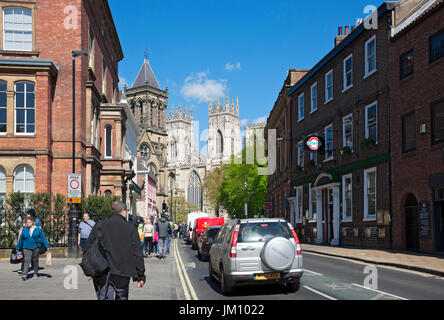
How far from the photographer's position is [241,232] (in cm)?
1188

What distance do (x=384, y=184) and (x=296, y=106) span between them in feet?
56.4

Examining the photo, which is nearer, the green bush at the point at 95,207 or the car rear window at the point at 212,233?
the car rear window at the point at 212,233

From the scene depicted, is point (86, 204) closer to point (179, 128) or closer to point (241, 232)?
point (241, 232)

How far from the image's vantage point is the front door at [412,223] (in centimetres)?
2288

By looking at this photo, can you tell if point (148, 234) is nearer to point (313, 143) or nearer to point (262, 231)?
point (313, 143)

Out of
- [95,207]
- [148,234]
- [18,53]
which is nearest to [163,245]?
[148,234]

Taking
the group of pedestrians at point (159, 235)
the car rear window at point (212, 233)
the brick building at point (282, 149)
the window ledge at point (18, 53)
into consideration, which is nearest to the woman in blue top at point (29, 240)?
the car rear window at point (212, 233)

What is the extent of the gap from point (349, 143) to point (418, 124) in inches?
292

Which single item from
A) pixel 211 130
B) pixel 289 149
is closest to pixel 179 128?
pixel 211 130

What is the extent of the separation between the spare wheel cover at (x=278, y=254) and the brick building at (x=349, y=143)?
49.4ft

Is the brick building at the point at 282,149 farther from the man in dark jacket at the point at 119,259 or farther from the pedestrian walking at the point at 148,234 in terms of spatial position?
the man in dark jacket at the point at 119,259

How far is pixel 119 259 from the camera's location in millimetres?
7223

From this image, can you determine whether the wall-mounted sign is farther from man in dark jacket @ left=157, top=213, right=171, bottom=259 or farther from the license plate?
the license plate
